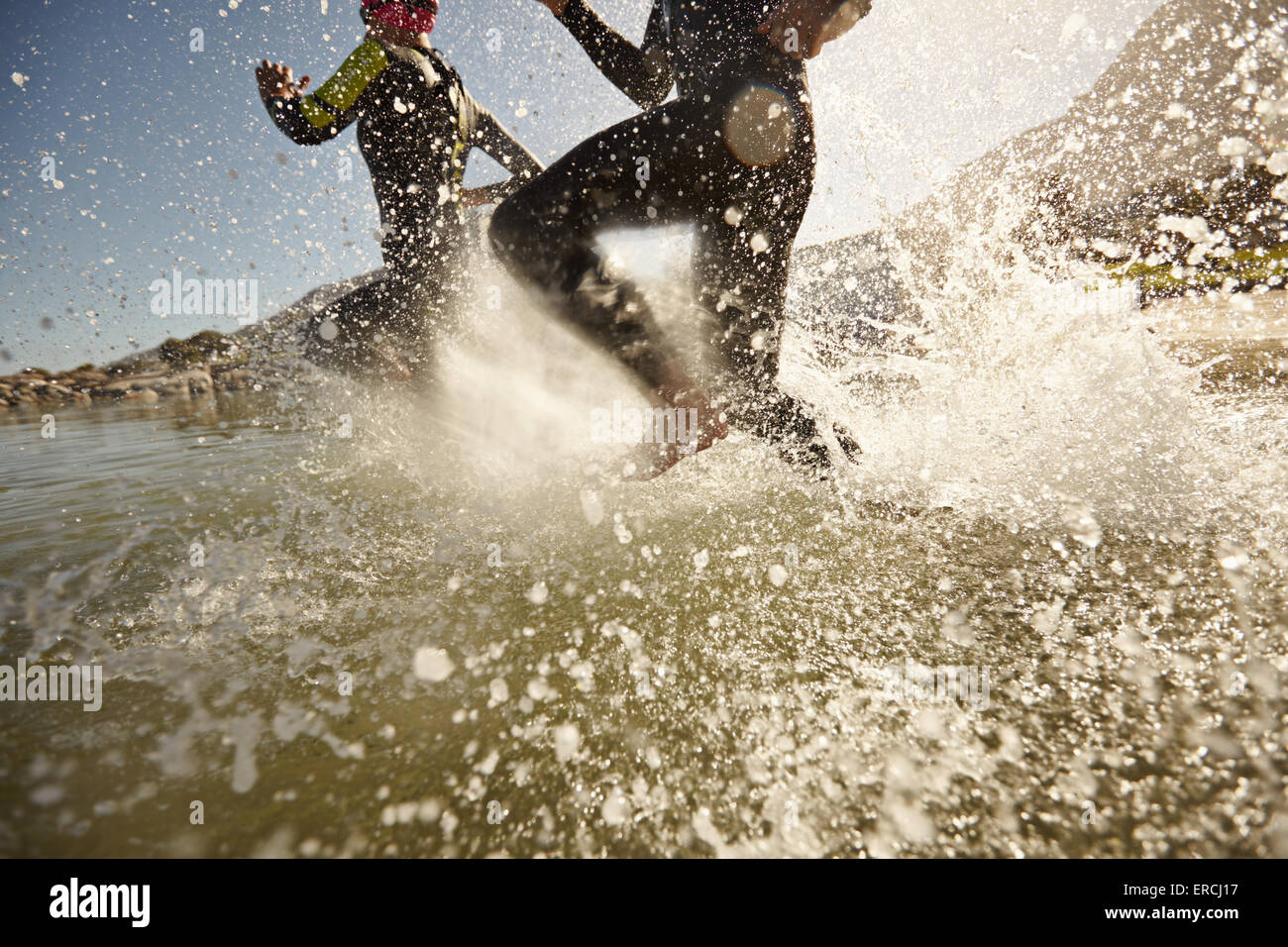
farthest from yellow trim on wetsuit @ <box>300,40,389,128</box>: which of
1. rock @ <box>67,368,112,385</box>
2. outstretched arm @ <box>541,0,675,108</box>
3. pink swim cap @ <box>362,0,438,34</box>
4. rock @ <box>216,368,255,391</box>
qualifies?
rock @ <box>67,368,112,385</box>

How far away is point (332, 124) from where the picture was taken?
7.86ft

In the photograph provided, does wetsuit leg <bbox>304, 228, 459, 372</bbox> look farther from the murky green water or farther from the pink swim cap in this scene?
the pink swim cap

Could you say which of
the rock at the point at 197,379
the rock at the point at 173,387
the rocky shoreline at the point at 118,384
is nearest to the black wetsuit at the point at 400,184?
the rocky shoreline at the point at 118,384

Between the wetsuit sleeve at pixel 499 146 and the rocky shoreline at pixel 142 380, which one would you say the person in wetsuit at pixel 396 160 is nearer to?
the wetsuit sleeve at pixel 499 146

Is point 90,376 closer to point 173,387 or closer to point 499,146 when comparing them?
point 173,387

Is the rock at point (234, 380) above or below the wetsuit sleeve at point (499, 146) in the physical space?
above

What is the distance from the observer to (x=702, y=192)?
1.86 m

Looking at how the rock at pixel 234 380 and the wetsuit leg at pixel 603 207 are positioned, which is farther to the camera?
the rock at pixel 234 380

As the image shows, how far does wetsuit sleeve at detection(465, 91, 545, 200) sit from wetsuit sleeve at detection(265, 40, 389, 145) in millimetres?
546

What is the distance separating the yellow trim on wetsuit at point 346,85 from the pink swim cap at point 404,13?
0.18 meters

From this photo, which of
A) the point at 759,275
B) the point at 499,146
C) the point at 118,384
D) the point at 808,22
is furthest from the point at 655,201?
the point at 118,384

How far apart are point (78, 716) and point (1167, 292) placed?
58.3 ft

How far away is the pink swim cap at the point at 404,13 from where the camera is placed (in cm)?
245

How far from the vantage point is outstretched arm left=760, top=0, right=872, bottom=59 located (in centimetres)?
180
